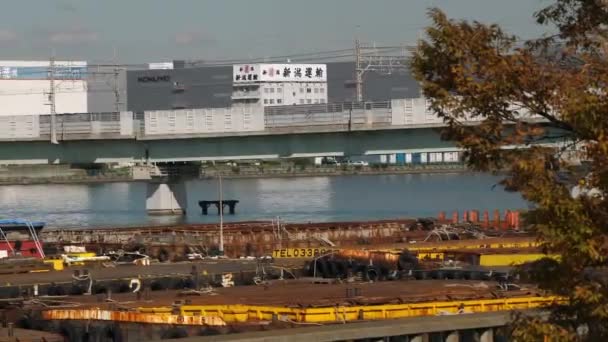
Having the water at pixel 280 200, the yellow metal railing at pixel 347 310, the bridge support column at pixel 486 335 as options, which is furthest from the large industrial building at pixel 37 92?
the bridge support column at pixel 486 335

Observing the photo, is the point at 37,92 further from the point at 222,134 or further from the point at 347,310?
the point at 347,310

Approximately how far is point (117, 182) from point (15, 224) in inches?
5682

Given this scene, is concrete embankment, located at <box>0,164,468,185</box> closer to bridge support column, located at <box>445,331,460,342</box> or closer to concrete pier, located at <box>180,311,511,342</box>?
concrete pier, located at <box>180,311,511,342</box>

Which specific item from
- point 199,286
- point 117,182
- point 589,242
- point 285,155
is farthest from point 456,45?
point 117,182

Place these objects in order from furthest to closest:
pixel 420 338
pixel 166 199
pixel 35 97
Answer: pixel 35 97, pixel 166 199, pixel 420 338

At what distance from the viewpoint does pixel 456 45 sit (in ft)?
42.6

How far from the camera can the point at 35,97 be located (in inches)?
7170

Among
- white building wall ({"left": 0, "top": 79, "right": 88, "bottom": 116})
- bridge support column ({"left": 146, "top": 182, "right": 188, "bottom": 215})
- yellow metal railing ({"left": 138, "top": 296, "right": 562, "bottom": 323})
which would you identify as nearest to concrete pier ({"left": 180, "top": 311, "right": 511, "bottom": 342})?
yellow metal railing ({"left": 138, "top": 296, "right": 562, "bottom": 323})

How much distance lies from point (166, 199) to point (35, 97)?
291ft

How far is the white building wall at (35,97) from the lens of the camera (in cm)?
17638

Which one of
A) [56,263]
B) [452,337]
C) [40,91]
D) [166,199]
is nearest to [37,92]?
[40,91]

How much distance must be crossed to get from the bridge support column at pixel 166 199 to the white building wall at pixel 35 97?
7660cm

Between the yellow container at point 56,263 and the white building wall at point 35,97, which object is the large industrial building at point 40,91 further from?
the yellow container at point 56,263

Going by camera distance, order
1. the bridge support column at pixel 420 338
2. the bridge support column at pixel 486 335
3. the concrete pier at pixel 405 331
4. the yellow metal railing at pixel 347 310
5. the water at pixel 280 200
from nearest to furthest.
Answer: the concrete pier at pixel 405 331 < the bridge support column at pixel 420 338 < the bridge support column at pixel 486 335 < the yellow metal railing at pixel 347 310 < the water at pixel 280 200
